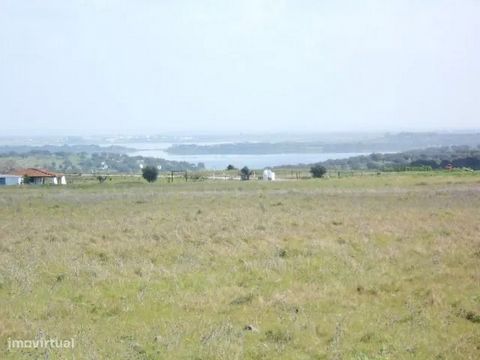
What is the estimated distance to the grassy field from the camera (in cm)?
992

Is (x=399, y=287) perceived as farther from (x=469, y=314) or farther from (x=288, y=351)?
(x=288, y=351)

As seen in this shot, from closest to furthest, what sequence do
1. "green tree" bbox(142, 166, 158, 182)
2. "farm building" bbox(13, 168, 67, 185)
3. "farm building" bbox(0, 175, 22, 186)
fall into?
1. "green tree" bbox(142, 166, 158, 182)
2. "farm building" bbox(13, 168, 67, 185)
3. "farm building" bbox(0, 175, 22, 186)

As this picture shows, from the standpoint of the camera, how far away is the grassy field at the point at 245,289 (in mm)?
9922

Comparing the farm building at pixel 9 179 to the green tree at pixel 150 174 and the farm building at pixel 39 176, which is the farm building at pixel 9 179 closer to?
the farm building at pixel 39 176

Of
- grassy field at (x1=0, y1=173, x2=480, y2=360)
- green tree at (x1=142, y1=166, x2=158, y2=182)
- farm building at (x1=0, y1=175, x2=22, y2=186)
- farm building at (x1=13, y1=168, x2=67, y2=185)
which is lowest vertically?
farm building at (x1=0, y1=175, x2=22, y2=186)

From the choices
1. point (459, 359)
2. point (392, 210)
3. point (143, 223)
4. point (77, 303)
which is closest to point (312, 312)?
point (459, 359)

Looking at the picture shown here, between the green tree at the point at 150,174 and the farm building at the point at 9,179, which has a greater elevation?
the green tree at the point at 150,174

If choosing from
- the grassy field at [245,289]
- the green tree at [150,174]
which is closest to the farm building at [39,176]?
the green tree at [150,174]

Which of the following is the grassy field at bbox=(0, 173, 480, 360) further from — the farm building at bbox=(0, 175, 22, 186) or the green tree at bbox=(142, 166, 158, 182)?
the farm building at bbox=(0, 175, 22, 186)

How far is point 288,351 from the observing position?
966 cm

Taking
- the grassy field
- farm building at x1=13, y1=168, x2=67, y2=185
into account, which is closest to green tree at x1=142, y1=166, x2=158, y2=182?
farm building at x1=13, y1=168, x2=67, y2=185

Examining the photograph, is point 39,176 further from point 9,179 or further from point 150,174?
point 150,174

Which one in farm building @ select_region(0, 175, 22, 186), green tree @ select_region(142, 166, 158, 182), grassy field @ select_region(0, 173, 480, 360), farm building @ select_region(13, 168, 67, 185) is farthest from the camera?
farm building @ select_region(0, 175, 22, 186)

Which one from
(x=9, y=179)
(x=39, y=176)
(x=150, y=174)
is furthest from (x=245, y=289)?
(x=9, y=179)
